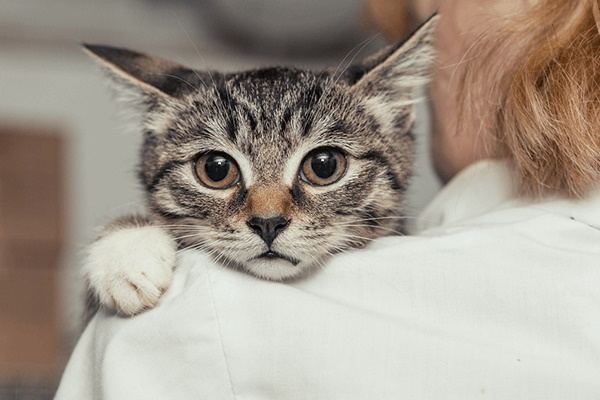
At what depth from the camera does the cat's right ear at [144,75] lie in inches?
45.1

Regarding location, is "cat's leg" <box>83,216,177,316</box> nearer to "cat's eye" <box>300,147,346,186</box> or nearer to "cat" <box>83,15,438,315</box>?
"cat" <box>83,15,438,315</box>

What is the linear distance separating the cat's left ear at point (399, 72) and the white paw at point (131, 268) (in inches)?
18.4

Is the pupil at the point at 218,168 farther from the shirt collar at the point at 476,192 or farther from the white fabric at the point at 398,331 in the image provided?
the shirt collar at the point at 476,192

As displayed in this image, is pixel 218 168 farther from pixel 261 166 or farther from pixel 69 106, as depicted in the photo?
pixel 69 106

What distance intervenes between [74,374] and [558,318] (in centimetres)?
63

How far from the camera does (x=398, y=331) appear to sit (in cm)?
75

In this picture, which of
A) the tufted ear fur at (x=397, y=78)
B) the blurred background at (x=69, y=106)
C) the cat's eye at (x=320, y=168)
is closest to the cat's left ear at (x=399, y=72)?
the tufted ear fur at (x=397, y=78)

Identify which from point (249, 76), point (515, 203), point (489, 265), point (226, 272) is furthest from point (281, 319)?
point (249, 76)

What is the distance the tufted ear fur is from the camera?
112 cm

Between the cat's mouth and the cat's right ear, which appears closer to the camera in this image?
the cat's mouth

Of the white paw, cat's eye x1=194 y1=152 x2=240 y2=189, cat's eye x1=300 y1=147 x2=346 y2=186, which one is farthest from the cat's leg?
cat's eye x1=300 y1=147 x2=346 y2=186

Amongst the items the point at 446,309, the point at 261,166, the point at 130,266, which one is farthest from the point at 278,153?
the point at 446,309

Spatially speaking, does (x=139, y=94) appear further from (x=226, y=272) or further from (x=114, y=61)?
(x=226, y=272)

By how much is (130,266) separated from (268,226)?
0.69 feet
